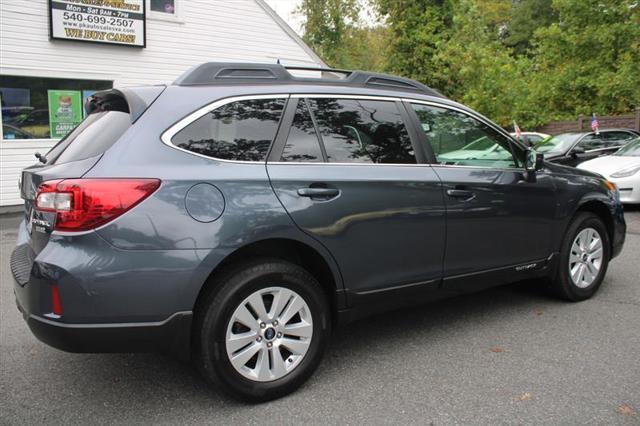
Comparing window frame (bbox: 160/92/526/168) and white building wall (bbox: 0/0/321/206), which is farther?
white building wall (bbox: 0/0/321/206)

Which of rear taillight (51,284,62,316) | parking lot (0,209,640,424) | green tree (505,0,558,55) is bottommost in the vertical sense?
parking lot (0,209,640,424)

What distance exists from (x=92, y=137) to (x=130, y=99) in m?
0.30

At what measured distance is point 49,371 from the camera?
3453 millimetres

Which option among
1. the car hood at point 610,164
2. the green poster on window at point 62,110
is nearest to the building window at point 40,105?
the green poster on window at point 62,110

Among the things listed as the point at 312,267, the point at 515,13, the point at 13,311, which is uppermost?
the point at 515,13

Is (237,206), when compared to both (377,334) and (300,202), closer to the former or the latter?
(300,202)

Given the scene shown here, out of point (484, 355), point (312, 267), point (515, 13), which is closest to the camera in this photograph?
point (312, 267)

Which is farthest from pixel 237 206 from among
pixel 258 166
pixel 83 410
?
pixel 83 410

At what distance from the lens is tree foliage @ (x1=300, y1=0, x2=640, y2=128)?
17891mm

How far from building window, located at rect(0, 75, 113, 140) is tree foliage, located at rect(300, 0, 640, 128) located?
1264 centimetres

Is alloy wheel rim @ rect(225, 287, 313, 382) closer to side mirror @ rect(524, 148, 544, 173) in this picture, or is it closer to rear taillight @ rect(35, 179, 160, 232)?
rear taillight @ rect(35, 179, 160, 232)

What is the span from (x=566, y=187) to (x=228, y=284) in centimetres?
299

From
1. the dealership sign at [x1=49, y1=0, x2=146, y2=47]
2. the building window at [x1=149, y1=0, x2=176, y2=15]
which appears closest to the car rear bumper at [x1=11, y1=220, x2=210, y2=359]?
the dealership sign at [x1=49, y1=0, x2=146, y2=47]

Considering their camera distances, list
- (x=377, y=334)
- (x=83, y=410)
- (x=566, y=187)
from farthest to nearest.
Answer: (x=566, y=187)
(x=377, y=334)
(x=83, y=410)
